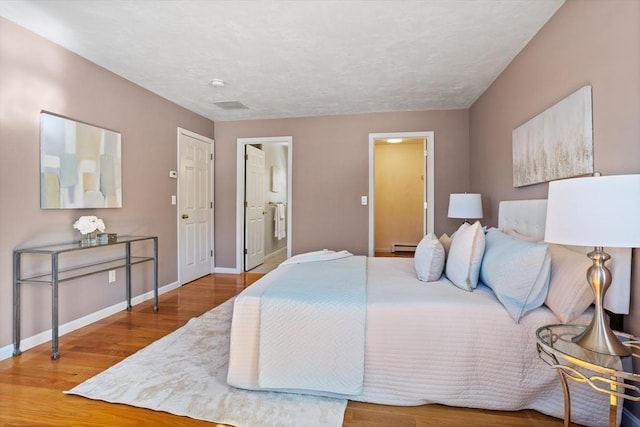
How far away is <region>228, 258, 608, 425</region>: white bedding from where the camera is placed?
157cm

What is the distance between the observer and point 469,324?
1.62 metres

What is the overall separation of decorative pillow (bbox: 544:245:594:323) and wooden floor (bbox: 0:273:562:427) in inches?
22.2

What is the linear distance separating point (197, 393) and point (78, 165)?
2228 mm

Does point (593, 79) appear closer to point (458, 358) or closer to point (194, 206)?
point (458, 358)

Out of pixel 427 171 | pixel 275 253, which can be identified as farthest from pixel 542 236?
pixel 275 253

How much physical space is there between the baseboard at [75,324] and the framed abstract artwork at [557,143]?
3949mm

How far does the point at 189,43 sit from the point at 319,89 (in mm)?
1485

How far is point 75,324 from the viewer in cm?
279

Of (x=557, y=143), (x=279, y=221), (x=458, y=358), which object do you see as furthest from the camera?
(x=279, y=221)

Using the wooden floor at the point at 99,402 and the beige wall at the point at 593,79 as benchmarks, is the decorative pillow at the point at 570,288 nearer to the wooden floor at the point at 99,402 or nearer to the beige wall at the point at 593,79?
the beige wall at the point at 593,79

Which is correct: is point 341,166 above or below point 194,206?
above

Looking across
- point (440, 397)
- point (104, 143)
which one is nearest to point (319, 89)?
point (104, 143)

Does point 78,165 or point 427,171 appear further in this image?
point 427,171

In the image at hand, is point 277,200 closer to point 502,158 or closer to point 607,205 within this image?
point 502,158
